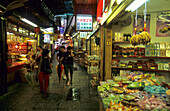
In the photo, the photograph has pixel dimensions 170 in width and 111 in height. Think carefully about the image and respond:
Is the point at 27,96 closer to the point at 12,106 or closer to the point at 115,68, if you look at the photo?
the point at 12,106

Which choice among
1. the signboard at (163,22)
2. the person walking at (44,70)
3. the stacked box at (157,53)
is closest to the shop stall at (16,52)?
the person walking at (44,70)

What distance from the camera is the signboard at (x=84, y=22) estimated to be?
7535 mm

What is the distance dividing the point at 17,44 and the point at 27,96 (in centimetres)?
486

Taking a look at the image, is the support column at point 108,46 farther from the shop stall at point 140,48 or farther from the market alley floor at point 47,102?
the market alley floor at point 47,102

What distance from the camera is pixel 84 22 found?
758 cm

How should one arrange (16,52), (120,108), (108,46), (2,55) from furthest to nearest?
(16,52) → (108,46) → (2,55) → (120,108)

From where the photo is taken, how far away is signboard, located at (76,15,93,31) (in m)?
7.54

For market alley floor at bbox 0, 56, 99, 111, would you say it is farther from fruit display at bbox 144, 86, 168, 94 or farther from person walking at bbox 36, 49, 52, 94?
fruit display at bbox 144, 86, 168, 94

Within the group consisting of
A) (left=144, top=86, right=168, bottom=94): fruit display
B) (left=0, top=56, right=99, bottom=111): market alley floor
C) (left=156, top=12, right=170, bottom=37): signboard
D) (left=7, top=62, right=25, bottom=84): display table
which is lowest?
(left=0, top=56, right=99, bottom=111): market alley floor

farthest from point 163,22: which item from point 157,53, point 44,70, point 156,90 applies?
point 44,70

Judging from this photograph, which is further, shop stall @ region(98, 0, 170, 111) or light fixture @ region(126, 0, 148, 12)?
shop stall @ region(98, 0, 170, 111)

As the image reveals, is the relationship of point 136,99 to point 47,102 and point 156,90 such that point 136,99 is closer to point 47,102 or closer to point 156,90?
point 156,90

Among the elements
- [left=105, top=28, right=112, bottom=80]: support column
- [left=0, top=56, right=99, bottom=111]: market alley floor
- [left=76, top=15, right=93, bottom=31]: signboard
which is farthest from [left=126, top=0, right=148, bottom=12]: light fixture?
[left=76, top=15, right=93, bottom=31]: signboard

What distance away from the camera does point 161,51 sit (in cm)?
549
